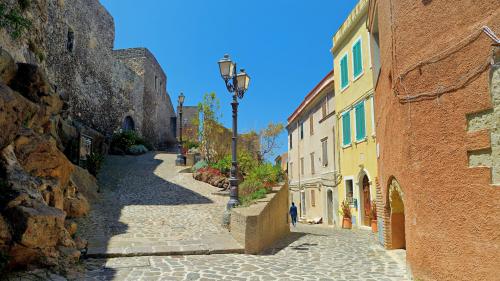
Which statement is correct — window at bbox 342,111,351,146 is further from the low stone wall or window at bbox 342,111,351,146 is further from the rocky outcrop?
the low stone wall

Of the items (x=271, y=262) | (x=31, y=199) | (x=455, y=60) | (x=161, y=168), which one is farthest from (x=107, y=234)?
(x=161, y=168)

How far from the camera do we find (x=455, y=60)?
435cm

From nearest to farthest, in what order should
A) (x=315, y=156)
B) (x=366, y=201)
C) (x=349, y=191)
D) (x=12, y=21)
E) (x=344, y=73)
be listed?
(x=12, y=21), (x=366, y=201), (x=349, y=191), (x=344, y=73), (x=315, y=156)

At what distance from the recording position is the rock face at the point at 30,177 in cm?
518

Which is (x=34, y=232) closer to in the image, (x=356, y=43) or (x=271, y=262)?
(x=271, y=262)

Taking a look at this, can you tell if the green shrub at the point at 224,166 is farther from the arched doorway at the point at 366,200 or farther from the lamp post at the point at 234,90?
the lamp post at the point at 234,90

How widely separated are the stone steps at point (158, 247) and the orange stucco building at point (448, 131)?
3.82 m

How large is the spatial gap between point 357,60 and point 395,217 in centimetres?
985

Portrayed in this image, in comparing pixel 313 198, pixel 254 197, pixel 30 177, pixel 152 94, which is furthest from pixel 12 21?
pixel 152 94

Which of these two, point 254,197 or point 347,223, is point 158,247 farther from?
point 347,223

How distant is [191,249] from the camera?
7699 mm

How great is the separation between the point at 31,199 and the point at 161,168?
14338mm

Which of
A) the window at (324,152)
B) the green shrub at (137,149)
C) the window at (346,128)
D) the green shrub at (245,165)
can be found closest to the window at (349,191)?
the window at (346,128)

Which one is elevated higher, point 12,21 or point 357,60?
point 357,60
